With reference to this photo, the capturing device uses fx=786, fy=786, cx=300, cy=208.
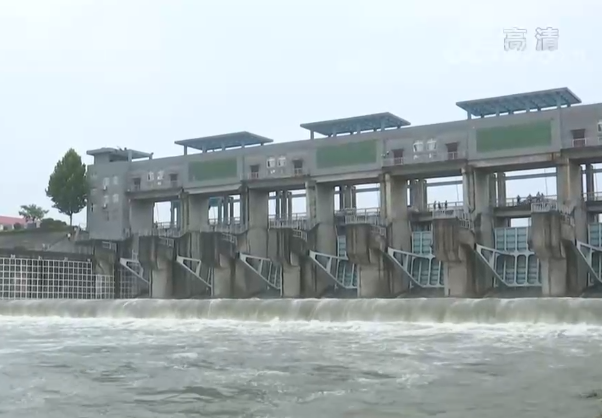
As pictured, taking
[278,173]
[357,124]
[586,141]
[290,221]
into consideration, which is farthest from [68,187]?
[586,141]

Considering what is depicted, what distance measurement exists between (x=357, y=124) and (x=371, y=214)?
4.03 meters

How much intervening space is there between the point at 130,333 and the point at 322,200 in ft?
44.1

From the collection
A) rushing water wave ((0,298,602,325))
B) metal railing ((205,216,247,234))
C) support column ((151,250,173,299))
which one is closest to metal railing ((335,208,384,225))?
metal railing ((205,216,247,234))

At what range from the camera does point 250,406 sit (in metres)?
7.98

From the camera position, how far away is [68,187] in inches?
1731

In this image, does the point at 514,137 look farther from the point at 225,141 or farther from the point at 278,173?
the point at 225,141

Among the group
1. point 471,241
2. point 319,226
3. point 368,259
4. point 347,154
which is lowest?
point 368,259

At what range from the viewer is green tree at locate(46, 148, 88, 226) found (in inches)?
1729

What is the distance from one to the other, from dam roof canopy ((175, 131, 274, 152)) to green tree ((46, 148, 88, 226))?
11.1 meters

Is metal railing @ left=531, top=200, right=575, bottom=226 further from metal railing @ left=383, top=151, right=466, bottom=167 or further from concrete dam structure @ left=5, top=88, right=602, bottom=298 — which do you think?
metal railing @ left=383, top=151, right=466, bottom=167

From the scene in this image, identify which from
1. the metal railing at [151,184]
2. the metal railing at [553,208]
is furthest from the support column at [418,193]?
the metal railing at [151,184]

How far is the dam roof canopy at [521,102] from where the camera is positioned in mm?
26391

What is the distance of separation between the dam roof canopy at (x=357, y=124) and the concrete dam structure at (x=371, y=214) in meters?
0.08

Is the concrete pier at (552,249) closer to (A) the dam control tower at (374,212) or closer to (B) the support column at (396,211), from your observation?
(A) the dam control tower at (374,212)
